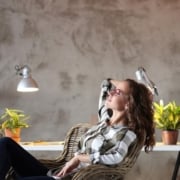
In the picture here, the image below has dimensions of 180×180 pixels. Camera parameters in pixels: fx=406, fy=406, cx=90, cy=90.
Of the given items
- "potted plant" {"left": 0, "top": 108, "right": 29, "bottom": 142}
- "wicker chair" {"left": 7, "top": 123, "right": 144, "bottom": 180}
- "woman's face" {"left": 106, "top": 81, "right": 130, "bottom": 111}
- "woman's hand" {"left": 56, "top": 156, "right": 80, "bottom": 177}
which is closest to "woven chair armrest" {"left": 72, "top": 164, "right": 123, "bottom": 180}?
"wicker chair" {"left": 7, "top": 123, "right": 144, "bottom": 180}

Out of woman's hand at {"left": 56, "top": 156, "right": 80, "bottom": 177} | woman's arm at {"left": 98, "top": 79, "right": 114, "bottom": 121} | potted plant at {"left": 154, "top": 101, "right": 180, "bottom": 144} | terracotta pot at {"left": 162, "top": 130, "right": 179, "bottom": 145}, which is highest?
woman's arm at {"left": 98, "top": 79, "right": 114, "bottom": 121}

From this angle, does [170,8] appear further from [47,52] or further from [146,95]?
[146,95]

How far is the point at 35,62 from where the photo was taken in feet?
12.6

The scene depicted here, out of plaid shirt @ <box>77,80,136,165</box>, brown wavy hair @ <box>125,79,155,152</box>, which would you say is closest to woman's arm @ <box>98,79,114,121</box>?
plaid shirt @ <box>77,80,136,165</box>

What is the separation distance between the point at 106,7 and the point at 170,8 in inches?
24.3

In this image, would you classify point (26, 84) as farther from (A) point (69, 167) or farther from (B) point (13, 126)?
(A) point (69, 167)

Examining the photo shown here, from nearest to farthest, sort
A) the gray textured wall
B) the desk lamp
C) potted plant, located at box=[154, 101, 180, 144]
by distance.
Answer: potted plant, located at box=[154, 101, 180, 144] < the desk lamp < the gray textured wall

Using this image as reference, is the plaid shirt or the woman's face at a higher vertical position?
the woman's face

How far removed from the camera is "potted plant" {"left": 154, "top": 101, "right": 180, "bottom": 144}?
3.25m

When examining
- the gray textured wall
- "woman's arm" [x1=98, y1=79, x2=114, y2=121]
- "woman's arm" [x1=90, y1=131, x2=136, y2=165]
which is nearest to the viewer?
"woman's arm" [x1=90, y1=131, x2=136, y2=165]

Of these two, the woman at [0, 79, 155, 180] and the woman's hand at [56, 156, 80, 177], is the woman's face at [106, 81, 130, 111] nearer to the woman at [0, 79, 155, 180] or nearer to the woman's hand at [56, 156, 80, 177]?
the woman at [0, 79, 155, 180]

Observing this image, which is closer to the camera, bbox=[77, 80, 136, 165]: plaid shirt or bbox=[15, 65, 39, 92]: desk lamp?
bbox=[77, 80, 136, 165]: plaid shirt

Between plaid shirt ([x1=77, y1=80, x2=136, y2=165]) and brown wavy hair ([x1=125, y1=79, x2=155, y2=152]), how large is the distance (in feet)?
0.21

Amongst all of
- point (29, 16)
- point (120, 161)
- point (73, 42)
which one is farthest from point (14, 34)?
point (120, 161)
